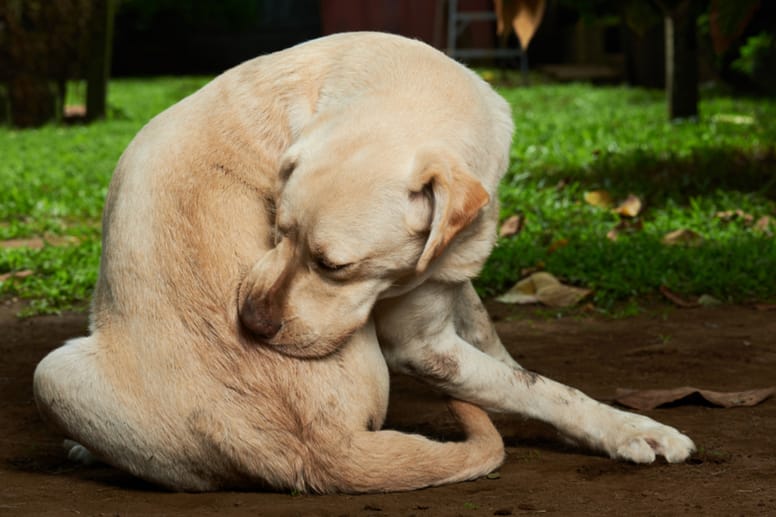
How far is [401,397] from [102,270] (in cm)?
137

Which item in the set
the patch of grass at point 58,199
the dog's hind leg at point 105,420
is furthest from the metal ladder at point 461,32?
the dog's hind leg at point 105,420

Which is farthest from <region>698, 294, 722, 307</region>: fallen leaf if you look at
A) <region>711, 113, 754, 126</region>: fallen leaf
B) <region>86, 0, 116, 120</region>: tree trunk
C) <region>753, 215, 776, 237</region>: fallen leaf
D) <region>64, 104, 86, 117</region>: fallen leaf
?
<region>64, 104, 86, 117</region>: fallen leaf

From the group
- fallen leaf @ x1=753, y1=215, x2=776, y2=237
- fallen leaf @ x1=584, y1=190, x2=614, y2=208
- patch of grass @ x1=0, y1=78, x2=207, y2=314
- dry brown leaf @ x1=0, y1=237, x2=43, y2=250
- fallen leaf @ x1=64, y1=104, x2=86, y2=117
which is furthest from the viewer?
fallen leaf @ x1=64, y1=104, x2=86, y2=117

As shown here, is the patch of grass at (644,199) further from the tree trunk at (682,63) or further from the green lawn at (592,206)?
the tree trunk at (682,63)

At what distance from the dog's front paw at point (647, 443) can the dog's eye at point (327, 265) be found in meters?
1.06

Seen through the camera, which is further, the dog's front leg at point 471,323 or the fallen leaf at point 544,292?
the fallen leaf at point 544,292

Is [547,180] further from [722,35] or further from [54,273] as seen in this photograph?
[54,273]

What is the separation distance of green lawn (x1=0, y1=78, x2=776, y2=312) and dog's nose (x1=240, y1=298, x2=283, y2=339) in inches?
A: 112

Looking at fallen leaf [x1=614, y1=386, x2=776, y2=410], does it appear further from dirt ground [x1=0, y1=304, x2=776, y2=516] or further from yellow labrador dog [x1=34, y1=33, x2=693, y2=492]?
yellow labrador dog [x1=34, y1=33, x2=693, y2=492]

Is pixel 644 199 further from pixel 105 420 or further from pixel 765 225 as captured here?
pixel 105 420

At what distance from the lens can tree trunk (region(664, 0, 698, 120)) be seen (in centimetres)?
980

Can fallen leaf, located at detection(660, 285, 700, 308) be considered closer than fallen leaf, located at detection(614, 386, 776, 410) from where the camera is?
No

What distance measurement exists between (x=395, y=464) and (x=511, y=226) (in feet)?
12.7

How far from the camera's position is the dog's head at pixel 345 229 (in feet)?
9.96
